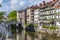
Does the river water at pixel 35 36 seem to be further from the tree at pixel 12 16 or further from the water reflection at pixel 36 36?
the tree at pixel 12 16

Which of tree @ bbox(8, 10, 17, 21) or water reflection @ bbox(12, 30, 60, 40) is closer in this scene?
tree @ bbox(8, 10, 17, 21)

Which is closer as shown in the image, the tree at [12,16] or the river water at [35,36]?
the tree at [12,16]

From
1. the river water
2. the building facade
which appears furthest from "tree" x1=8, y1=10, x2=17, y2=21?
the river water

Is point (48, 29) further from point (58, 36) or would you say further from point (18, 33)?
point (18, 33)

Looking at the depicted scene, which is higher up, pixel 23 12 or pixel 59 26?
pixel 23 12

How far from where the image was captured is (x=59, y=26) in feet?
14.1

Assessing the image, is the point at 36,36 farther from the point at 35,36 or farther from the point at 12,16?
the point at 12,16

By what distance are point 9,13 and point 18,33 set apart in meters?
0.46

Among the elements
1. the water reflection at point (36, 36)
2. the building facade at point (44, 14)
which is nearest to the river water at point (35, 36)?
the water reflection at point (36, 36)

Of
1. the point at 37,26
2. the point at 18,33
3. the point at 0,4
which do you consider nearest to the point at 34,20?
the point at 37,26

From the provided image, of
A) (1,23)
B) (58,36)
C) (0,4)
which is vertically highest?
(0,4)

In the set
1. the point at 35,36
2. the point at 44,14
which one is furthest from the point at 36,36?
the point at 44,14

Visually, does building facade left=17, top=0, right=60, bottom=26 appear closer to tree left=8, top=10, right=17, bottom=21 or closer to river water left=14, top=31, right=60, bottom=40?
tree left=8, top=10, right=17, bottom=21

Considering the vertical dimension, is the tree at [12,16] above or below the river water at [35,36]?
above
